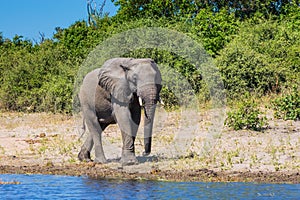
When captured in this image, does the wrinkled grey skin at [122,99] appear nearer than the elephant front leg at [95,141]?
Yes

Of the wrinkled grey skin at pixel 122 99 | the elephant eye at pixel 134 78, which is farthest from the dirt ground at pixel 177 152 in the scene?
the elephant eye at pixel 134 78

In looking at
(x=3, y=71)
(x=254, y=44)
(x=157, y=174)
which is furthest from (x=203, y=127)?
(x=3, y=71)

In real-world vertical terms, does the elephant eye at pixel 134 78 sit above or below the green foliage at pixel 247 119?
above

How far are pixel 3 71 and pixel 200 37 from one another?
8735mm

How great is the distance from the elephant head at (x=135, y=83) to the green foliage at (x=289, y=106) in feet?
15.8

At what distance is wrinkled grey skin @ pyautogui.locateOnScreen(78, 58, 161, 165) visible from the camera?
11789 millimetres

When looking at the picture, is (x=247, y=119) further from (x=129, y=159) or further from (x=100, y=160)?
(x=129, y=159)

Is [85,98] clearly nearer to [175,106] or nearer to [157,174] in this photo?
[157,174]

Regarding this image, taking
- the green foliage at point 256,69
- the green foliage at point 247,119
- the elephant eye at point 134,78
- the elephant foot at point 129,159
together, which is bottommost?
the elephant foot at point 129,159

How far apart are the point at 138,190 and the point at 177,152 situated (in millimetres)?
3712

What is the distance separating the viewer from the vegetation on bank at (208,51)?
19.9 meters

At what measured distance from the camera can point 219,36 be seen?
24.2 m

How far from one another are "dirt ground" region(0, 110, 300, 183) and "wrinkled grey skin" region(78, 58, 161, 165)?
481 millimetres

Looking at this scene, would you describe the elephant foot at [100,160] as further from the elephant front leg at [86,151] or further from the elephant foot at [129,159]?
the elephant foot at [129,159]
